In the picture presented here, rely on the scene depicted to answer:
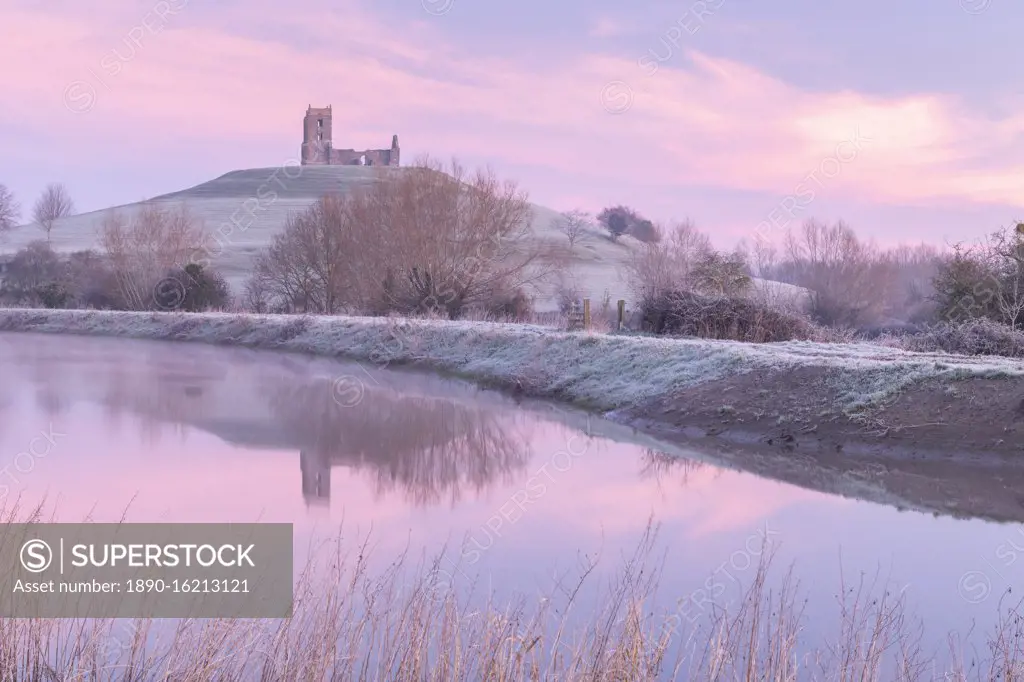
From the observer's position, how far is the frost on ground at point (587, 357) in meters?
16.4

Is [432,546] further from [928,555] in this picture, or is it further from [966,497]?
[966,497]

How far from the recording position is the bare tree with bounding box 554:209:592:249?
9581cm

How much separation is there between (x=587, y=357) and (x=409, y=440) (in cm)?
803

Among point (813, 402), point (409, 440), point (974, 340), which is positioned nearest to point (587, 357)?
point (813, 402)

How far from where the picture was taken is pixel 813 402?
1627 cm

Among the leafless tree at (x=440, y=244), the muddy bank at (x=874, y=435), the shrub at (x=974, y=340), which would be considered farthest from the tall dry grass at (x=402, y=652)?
the leafless tree at (x=440, y=244)

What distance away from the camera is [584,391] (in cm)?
2080

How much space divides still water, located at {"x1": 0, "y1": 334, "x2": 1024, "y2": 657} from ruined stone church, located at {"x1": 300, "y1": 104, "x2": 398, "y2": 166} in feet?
397

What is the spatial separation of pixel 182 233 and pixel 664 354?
123ft

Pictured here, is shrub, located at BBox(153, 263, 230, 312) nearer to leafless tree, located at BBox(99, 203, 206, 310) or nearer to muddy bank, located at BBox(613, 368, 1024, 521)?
leafless tree, located at BBox(99, 203, 206, 310)

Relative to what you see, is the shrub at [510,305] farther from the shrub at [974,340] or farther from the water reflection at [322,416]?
the shrub at [974,340]

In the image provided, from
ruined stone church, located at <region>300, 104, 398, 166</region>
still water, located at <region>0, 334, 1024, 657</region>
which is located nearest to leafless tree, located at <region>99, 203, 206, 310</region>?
still water, located at <region>0, 334, 1024, 657</region>

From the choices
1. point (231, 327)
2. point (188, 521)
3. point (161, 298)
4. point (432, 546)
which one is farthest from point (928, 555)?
point (161, 298)

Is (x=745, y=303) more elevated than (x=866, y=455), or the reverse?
(x=745, y=303)
